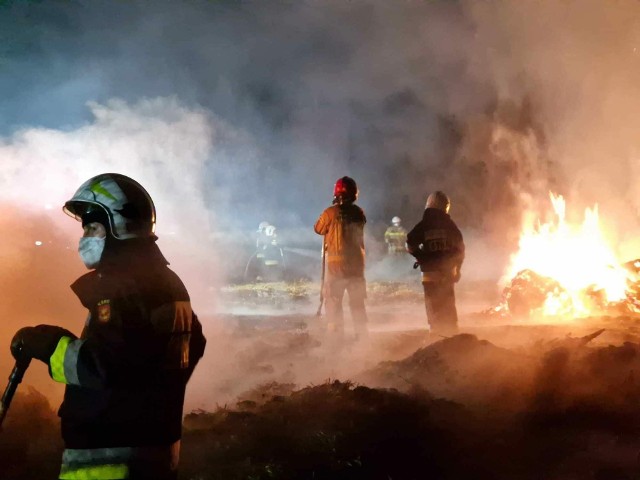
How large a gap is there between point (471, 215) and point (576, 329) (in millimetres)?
16217

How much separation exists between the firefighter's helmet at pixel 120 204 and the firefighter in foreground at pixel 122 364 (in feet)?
0.09

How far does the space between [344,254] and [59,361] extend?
533 cm

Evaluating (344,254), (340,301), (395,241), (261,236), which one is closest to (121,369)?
(344,254)

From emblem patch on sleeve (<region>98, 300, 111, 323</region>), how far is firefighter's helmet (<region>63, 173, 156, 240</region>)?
33 centimetres

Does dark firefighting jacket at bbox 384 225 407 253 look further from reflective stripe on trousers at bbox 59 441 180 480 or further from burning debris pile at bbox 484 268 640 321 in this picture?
reflective stripe on trousers at bbox 59 441 180 480

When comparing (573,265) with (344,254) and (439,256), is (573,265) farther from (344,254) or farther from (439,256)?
(344,254)

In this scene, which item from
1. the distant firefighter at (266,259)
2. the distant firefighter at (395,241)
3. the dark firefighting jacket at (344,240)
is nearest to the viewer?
the dark firefighting jacket at (344,240)

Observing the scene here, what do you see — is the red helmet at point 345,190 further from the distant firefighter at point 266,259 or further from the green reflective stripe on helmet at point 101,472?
the distant firefighter at point 266,259

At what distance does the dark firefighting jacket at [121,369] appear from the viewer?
186cm

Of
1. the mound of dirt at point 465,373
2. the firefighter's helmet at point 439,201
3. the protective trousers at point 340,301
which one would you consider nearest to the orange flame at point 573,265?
the firefighter's helmet at point 439,201

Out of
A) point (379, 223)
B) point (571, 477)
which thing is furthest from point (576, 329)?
point (379, 223)

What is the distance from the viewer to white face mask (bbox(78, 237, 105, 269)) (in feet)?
7.12

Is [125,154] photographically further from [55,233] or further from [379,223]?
[379,223]

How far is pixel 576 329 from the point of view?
7.94 m
